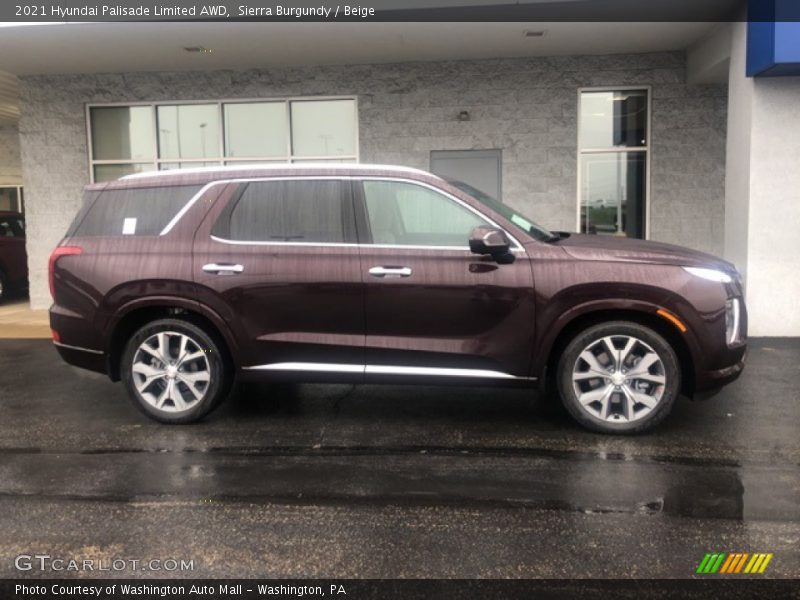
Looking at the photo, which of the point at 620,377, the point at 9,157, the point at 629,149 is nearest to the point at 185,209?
the point at 620,377

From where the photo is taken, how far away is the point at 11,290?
1358 centimetres

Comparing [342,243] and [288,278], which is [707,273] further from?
[288,278]

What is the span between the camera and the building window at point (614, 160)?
1056 cm

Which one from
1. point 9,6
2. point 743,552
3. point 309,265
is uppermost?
Answer: point 9,6

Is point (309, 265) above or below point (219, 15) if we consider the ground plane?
below

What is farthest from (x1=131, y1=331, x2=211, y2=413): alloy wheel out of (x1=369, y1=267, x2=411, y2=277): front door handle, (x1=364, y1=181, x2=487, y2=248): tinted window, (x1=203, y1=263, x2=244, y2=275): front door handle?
(x1=364, y1=181, x2=487, y2=248): tinted window

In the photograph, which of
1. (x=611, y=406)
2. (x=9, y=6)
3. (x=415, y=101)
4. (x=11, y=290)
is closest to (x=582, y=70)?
(x=415, y=101)

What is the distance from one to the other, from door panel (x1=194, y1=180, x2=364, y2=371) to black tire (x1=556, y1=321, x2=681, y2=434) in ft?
4.89

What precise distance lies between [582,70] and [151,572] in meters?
9.40

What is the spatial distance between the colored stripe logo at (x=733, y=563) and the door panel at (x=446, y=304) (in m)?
1.93

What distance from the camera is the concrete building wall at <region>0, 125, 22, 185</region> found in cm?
1959

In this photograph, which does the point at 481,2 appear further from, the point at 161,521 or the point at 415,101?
the point at 161,521

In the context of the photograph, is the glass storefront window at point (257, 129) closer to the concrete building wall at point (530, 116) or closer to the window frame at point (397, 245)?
the concrete building wall at point (530, 116)

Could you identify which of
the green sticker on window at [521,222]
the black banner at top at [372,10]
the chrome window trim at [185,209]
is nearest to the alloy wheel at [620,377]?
the green sticker on window at [521,222]
